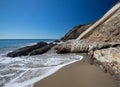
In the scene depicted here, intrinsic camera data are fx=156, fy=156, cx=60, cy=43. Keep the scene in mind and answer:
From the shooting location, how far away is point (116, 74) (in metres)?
6.59

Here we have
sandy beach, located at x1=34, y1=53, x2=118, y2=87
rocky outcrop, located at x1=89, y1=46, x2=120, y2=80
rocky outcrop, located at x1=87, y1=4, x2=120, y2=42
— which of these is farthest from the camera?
rocky outcrop, located at x1=87, y1=4, x2=120, y2=42

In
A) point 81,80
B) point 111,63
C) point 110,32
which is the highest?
point 110,32

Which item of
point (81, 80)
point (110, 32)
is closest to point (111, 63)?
point (81, 80)

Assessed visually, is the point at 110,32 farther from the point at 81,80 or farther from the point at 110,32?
the point at 81,80

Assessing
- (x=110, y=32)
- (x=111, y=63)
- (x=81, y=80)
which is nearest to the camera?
(x=81, y=80)

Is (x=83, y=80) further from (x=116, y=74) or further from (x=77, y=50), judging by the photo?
(x=77, y=50)

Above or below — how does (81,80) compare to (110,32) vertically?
below

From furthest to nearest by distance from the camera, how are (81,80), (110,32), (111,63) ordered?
(110,32), (111,63), (81,80)

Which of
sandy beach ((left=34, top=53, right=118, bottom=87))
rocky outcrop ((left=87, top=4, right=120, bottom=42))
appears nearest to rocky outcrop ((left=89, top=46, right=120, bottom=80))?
sandy beach ((left=34, top=53, right=118, bottom=87))

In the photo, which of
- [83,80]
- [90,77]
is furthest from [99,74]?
[83,80]

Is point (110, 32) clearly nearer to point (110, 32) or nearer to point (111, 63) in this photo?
point (110, 32)

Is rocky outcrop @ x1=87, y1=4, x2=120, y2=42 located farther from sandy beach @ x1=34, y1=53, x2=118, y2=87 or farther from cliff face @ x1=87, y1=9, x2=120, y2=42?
sandy beach @ x1=34, y1=53, x2=118, y2=87

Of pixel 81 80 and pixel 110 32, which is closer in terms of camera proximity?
pixel 81 80

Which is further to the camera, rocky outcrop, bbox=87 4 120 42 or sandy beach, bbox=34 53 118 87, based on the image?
rocky outcrop, bbox=87 4 120 42
